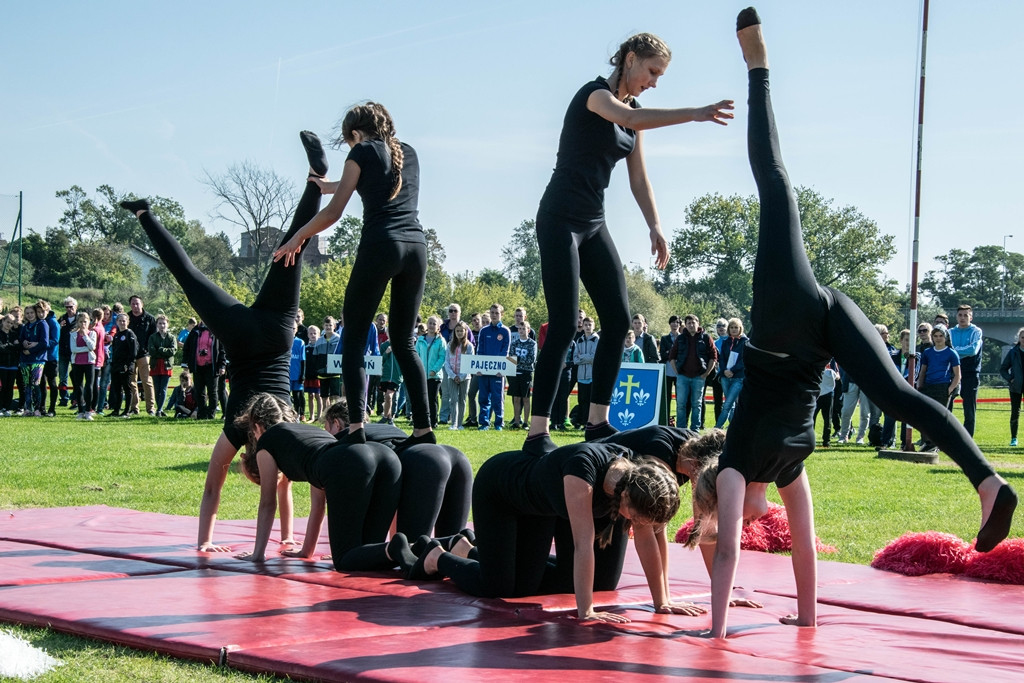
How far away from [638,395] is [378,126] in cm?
644

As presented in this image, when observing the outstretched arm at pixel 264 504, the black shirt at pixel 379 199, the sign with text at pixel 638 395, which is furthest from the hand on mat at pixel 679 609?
the sign with text at pixel 638 395

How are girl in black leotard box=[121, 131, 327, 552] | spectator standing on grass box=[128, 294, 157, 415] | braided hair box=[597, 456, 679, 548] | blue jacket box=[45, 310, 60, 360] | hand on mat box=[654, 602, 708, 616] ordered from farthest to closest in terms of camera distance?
1. blue jacket box=[45, 310, 60, 360]
2. spectator standing on grass box=[128, 294, 157, 415]
3. girl in black leotard box=[121, 131, 327, 552]
4. hand on mat box=[654, 602, 708, 616]
5. braided hair box=[597, 456, 679, 548]

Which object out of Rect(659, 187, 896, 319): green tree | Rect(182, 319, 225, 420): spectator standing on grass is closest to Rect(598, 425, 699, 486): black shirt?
Rect(182, 319, 225, 420): spectator standing on grass

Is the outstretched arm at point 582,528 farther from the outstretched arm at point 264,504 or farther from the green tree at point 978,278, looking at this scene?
the green tree at point 978,278

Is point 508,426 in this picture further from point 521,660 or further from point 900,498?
point 521,660

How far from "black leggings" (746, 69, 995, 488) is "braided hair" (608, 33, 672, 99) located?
2.91ft

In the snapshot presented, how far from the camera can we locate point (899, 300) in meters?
86.3

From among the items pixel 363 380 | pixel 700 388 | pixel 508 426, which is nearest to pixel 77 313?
pixel 508 426

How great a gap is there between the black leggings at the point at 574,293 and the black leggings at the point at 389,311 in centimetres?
96

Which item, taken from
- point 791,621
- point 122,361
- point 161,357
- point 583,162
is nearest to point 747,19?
point 583,162

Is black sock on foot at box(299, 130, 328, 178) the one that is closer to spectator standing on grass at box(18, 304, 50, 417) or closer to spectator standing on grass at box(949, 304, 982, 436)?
spectator standing on grass at box(949, 304, 982, 436)

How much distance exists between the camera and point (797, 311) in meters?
4.14

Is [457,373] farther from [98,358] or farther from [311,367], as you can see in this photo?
[98,358]

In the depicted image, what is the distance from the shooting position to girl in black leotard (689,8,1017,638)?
161 inches
